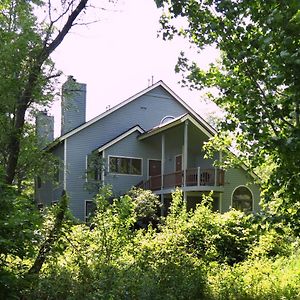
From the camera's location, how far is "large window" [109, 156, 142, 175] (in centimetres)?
2247

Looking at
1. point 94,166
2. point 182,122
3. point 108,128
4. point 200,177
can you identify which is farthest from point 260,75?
point 108,128

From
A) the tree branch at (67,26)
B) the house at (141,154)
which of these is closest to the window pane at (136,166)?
the house at (141,154)

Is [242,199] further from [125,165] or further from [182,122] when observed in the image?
[125,165]

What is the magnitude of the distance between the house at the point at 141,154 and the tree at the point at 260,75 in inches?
579

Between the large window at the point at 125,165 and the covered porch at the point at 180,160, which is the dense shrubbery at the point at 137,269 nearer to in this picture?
the covered porch at the point at 180,160

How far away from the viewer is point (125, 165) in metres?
22.9

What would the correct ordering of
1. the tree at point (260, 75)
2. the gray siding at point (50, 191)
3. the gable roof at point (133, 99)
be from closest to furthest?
the tree at point (260, 75) → the gable roof at point (133, 99) → the gray siding at point (50, 191)

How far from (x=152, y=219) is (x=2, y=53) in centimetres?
1247

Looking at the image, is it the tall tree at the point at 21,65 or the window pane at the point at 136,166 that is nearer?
the tall tree at the point at 21,65

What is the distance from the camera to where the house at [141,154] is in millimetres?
20922

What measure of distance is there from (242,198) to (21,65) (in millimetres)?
16133

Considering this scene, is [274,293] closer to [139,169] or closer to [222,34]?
[222,34]

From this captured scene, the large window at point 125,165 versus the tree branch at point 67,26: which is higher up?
the tree branch at point 67,26

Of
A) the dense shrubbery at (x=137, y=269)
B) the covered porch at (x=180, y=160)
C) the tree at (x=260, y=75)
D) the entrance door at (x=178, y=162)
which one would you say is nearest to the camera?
the tree at (x=260, y=75)
